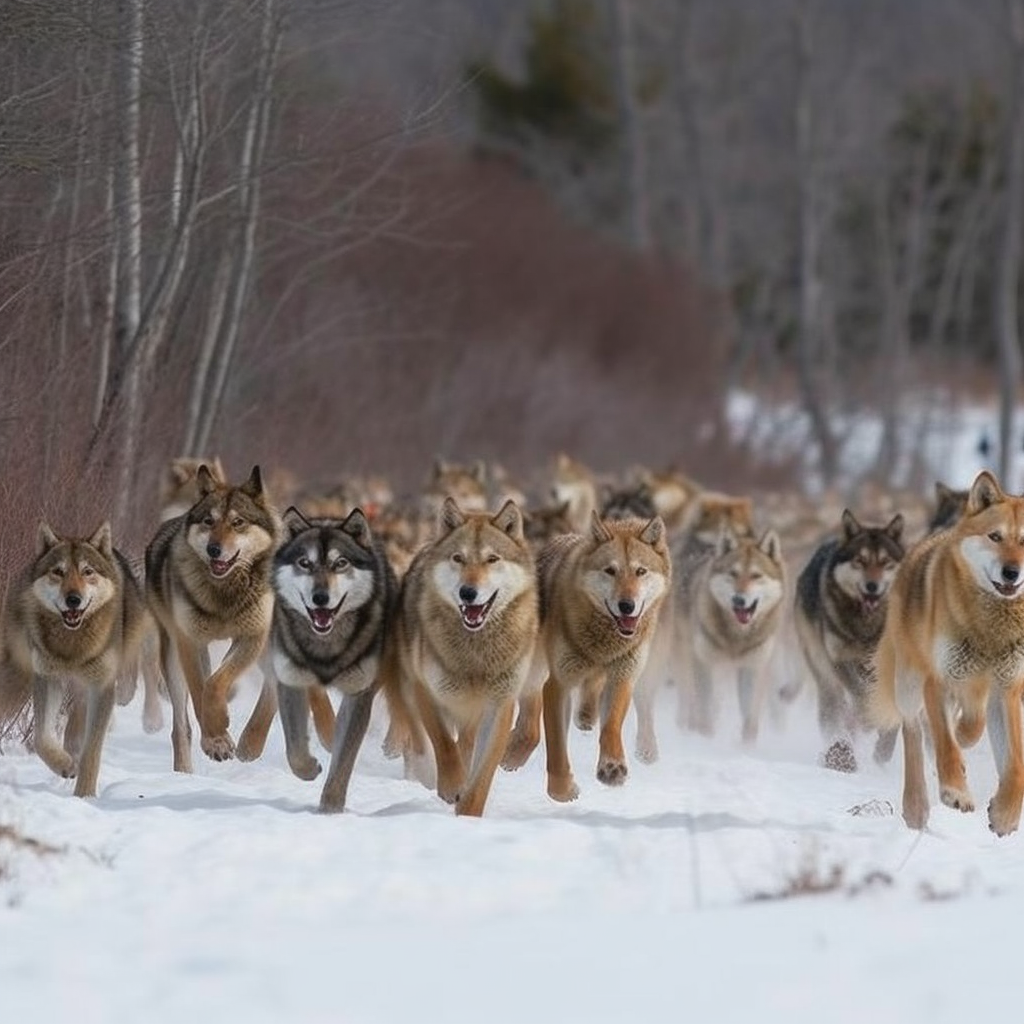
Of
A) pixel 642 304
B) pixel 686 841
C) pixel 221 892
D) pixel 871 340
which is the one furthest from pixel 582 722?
pixel 871 340

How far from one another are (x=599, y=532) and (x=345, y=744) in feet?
5.37

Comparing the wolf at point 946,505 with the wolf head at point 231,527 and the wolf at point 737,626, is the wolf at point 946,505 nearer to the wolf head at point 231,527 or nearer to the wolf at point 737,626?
the wolf at point 737,626

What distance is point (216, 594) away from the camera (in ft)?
31.9

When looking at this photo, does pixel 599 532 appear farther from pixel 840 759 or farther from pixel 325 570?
pixel 840 759

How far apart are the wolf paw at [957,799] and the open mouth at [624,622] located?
143 cm

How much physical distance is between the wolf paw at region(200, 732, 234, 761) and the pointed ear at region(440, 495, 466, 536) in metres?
1.38

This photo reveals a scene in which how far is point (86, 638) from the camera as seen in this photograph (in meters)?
8.98

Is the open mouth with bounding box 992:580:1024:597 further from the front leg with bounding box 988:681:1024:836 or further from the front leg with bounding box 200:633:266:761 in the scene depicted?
the front leg with bounding box 200:633:266:761

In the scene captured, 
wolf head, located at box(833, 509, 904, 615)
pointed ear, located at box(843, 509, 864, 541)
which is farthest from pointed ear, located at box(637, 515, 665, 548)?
pointed ear, located at box(843, 509, 864, 541)

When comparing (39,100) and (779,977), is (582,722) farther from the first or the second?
(779,977)

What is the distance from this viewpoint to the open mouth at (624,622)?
9406mm

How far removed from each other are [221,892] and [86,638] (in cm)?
228

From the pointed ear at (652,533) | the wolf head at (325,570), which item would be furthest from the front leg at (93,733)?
the pointed ear at (652,533)

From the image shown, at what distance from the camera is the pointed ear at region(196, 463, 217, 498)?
389 inches
